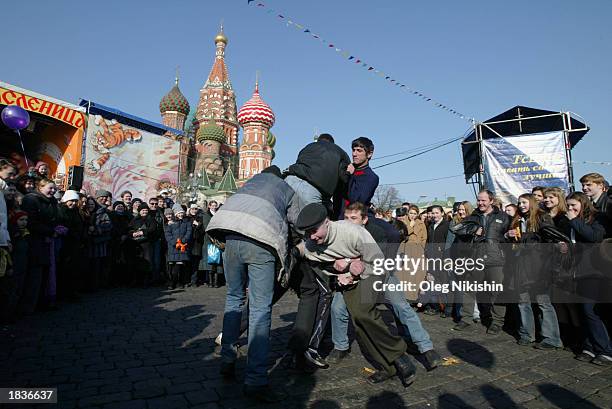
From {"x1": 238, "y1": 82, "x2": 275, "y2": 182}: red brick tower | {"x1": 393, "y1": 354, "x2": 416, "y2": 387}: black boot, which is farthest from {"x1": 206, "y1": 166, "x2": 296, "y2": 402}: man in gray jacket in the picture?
{"x1": 238, "y1": 82, "x2": 275, "y2": 182}: red brick tower

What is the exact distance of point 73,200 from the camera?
6961 mm

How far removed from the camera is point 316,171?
3.75 m

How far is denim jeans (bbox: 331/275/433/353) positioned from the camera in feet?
12.2

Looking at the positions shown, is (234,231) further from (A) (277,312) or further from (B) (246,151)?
(B) (246,151)

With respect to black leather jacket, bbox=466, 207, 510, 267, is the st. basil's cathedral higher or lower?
higher

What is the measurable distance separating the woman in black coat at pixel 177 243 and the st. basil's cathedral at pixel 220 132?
118 feet

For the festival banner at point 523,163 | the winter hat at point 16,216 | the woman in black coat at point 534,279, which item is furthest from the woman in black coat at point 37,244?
the festival banner at point 523,163

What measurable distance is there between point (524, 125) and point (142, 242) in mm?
12488

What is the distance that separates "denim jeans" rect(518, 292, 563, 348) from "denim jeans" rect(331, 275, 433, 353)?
6.20 ft

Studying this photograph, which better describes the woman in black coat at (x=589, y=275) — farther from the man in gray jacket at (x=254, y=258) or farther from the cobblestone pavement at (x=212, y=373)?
the man in gray jacket at (x=254, y=258)

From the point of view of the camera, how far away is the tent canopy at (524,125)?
11914 mm

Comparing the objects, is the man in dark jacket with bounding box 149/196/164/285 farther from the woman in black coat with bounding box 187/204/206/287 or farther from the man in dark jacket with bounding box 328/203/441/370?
the man in dark jacket with bounding box 328/203/441/370

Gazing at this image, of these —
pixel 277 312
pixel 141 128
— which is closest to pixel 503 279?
pixel 277 312

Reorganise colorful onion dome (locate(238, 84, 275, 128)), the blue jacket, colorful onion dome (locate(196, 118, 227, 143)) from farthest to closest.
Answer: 1. colorful onion dome (locate(238, 84, 275, 128))
2. colorful onion dome (locate(196, 118, 227, 143))
3. the blue jacket
